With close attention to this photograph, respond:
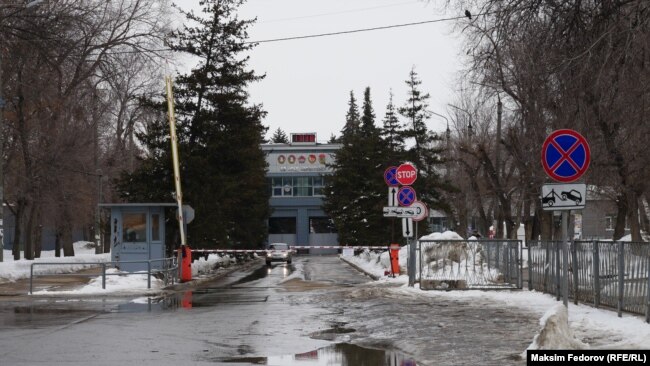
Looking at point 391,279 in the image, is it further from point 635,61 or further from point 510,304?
point 635,61

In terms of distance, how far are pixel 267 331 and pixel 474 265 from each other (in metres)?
8.98

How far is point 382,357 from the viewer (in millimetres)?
A: 11016

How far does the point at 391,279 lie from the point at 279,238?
67493 mm

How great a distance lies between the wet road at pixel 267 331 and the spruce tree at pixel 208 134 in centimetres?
1613

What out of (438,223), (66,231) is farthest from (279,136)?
(66,231)

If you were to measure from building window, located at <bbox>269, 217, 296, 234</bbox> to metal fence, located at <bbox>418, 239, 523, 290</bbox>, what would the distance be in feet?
244

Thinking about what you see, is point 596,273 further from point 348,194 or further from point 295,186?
point 295,186

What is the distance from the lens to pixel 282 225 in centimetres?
9625

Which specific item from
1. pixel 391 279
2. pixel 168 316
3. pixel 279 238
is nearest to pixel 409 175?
pixel 391 279

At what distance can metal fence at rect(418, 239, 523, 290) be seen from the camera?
2119cm

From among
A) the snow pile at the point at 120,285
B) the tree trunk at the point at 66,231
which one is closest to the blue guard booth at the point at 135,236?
the snow pile at the point at 120,285

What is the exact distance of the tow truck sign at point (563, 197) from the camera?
39.3 ft

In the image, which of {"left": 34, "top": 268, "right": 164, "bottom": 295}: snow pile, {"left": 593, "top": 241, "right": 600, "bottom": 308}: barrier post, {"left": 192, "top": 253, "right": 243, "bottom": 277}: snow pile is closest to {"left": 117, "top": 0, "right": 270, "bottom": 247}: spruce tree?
{"left": 192, "top": 253, "right": 243, "bottom": 277}: snow pile

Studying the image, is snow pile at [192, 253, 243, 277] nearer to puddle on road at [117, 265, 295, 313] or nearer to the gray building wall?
puddle on road at [117, 265, 295, 313]
